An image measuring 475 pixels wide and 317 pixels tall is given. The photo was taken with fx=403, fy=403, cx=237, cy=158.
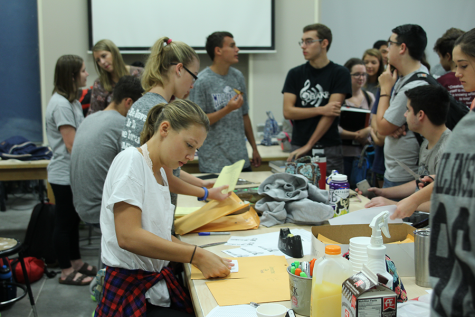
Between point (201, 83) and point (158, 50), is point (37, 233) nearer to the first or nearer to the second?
point (201, 83)

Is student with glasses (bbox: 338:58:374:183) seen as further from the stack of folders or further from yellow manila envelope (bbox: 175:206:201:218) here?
yellow manila envelope (bbox: 175:206:201:218)

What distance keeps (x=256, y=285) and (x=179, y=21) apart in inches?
176

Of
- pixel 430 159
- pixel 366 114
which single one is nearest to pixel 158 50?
pixel 430 159

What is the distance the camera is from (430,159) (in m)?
1.94

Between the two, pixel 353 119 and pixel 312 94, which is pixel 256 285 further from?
pixel 353 119

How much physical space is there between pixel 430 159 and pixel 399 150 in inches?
14.7

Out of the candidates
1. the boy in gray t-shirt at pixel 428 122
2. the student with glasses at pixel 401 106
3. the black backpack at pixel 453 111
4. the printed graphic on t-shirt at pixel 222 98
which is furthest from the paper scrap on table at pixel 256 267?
the printed graphic on t-shirt at pixel 222 98

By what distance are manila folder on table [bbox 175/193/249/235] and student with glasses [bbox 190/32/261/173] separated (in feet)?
3.56

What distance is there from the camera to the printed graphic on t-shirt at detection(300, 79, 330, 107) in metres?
2.92

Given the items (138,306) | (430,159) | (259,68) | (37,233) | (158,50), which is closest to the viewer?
(138,306)

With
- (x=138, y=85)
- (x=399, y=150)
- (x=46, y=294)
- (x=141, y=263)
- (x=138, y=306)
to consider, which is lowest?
(x=46, y=294)

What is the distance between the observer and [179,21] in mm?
5047

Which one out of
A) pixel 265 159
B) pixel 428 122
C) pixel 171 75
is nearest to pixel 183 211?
pixel 171 75

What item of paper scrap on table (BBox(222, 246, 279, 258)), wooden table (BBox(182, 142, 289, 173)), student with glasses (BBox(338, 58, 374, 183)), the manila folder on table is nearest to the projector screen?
student with glasses (BBox(338, 58, 374, 183))
